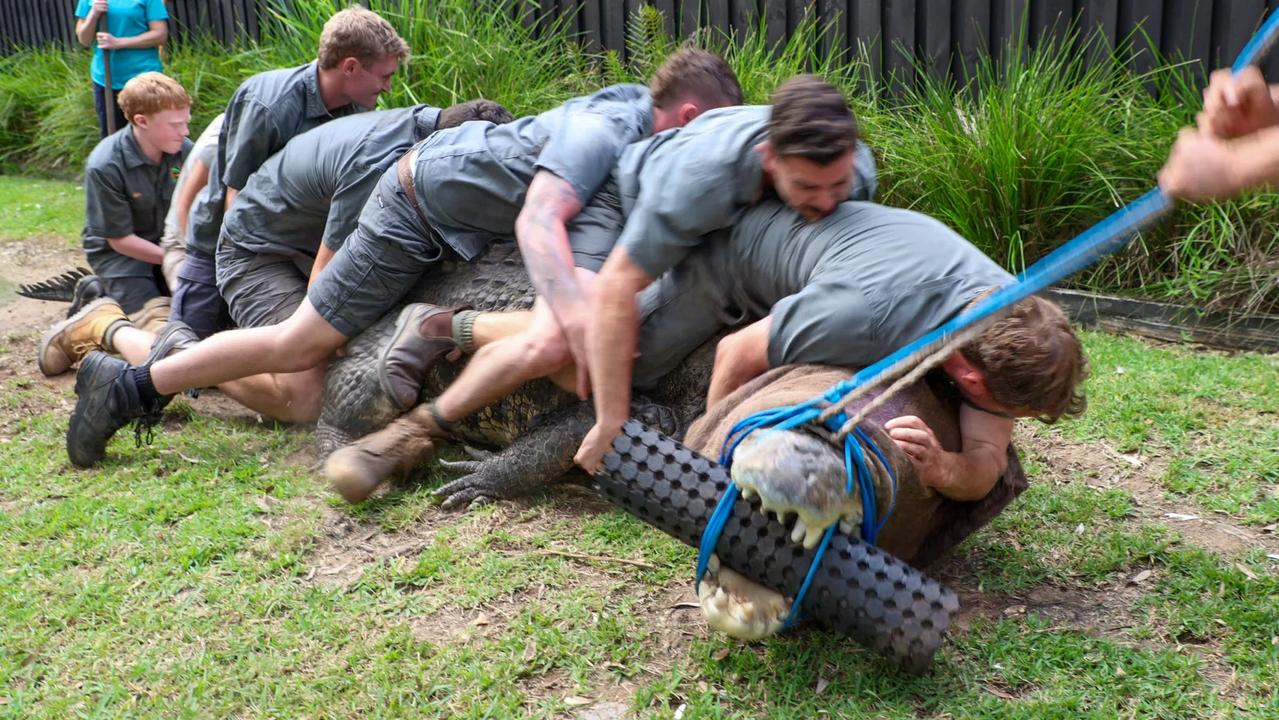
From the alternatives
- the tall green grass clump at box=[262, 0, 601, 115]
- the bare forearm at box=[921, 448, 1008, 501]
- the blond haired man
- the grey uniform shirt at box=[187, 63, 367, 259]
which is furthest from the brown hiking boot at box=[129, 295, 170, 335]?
the bare forearm at box=[921, 448, 1008, 501]

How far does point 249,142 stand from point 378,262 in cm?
123

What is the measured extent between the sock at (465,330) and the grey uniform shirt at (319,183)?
0.79 meters

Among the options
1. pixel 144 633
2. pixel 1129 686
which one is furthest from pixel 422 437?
pixel 1129 686

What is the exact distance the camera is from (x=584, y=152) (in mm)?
3900

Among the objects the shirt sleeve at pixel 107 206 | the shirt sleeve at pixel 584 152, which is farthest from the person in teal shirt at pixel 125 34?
the shirt sleeve at pixel 584 152

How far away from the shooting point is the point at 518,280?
422 cm

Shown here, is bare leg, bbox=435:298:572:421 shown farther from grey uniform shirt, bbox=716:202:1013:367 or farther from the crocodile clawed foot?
the crocodile clawed foot

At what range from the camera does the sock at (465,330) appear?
4.10 metres

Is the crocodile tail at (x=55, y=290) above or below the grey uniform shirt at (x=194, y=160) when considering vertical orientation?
below

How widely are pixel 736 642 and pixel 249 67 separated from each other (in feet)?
24.6

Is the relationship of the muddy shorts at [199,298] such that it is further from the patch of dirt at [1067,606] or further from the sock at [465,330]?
the patch of dirt at [1067,606]

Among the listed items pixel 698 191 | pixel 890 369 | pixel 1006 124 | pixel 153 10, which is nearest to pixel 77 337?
pixel 698 191

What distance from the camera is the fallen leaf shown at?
2756 mm

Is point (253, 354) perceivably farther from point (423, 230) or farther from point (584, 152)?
point (584, 152)
